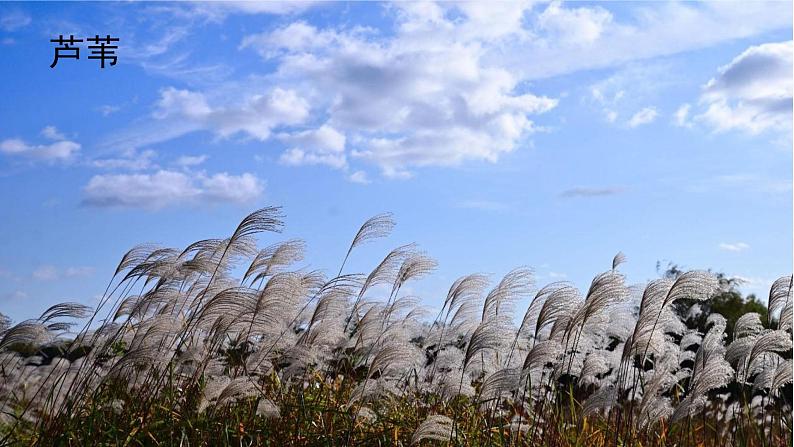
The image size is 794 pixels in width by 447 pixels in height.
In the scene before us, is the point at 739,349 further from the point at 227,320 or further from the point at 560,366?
the point at 227,320

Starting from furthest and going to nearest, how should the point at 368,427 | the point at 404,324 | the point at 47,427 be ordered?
the point at 404,324 < the point at 47,427 < the point at 368,427

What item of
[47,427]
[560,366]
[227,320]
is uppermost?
[227,320]

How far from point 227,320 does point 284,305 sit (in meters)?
0.54

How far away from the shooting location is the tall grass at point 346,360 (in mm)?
4660

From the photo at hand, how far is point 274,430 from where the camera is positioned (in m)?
4.93

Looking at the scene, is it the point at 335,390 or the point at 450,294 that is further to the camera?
the point at 335,390

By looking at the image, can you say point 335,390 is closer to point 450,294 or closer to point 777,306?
point 450,294

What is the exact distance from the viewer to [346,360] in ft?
20.9

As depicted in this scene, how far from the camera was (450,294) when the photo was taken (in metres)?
5.56

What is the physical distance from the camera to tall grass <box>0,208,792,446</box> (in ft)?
15.3

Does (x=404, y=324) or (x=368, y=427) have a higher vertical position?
(x=404, y=324)

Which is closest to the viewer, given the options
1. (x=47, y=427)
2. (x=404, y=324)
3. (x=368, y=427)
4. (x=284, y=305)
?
(x=284, y=305)

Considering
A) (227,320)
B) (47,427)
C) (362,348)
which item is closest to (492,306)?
(362,348)

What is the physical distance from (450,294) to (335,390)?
117 cm
